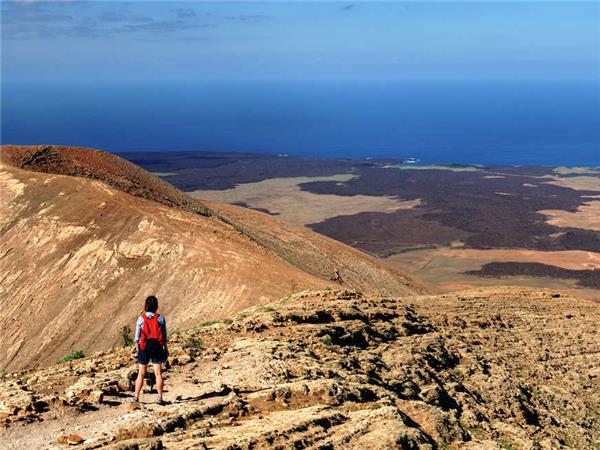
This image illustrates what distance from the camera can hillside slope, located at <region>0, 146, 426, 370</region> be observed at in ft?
85.5

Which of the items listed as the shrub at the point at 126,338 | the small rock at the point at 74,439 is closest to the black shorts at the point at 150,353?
the small rock at the point at 74,439

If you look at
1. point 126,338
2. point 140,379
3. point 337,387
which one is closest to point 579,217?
point 126,338

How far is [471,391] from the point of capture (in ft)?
53.4

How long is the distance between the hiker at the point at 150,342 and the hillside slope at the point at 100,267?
13420 mm

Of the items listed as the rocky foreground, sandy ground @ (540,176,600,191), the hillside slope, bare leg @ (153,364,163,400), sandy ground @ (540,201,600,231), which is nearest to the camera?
the rocky foreground

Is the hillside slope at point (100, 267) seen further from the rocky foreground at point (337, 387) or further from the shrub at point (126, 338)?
the rocky foreground at point (337, 387)

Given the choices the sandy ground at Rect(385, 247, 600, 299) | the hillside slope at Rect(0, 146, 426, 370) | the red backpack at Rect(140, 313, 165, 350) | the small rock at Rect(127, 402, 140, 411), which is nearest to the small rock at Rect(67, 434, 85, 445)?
the small rock at Rect(127, 402, 140, 411)

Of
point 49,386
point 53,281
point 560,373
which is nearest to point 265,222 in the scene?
point 53,281

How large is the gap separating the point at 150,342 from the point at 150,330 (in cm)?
21

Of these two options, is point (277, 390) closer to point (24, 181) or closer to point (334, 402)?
point (334, 402)

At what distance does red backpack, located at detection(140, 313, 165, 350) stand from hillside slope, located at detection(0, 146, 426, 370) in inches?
531

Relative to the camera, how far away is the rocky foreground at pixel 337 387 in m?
10.9

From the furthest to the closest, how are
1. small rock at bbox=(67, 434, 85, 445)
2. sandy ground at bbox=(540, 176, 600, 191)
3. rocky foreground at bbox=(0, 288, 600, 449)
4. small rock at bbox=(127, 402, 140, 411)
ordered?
sandy ground at bbox=(540, 176, 600, 191) → small rock at bbox=(127, 402, 140, 411) → rocky foreground at bbox=(0, 288, 600, 449) → small rock at bbox=(67, 434, 85, 445)

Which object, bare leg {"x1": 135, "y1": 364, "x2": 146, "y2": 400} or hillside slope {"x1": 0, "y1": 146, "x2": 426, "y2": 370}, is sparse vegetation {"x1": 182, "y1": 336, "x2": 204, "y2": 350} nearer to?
bare leg {"x1": 135, "y1": 364, "x2": 146, "y2": 400}
